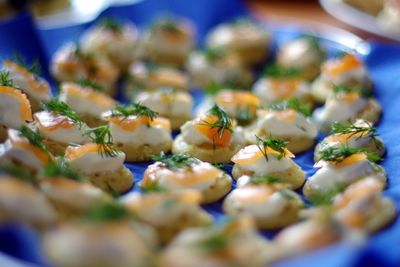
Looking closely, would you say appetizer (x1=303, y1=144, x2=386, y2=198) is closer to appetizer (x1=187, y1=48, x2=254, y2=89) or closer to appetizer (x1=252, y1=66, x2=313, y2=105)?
appetizer (x1=252, y1=66, x2=313, y2=105)

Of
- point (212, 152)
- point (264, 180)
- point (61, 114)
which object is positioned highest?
point (61, 114)

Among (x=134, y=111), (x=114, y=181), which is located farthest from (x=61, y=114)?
(x=114, y=181)

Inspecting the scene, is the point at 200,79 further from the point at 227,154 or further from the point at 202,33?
the point at 227,154

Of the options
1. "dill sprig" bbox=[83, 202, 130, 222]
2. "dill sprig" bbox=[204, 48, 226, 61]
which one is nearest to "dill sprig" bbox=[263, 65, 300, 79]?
"dill sprig" bbox=[204, 48, 226, 61]

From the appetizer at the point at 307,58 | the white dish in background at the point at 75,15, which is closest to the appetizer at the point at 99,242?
the appetizer at the point at 307,58

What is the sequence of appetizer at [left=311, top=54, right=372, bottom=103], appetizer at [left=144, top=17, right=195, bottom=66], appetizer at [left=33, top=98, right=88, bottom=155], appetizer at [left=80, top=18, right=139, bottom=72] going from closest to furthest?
appetizer at [left=33, top=98, right=88, bottom=155] < appetizer at [left=311, top=54, right=372, bottom=103] < appetizer at [left=80, top=18, right=139, bottom=72] < appetizer at [left=144, top=17, right=195, bottom=66]

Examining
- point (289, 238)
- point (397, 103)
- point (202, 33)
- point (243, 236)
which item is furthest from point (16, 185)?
point (202, 33)

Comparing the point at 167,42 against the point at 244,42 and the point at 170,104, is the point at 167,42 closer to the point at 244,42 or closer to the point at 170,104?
the point at 244,42
